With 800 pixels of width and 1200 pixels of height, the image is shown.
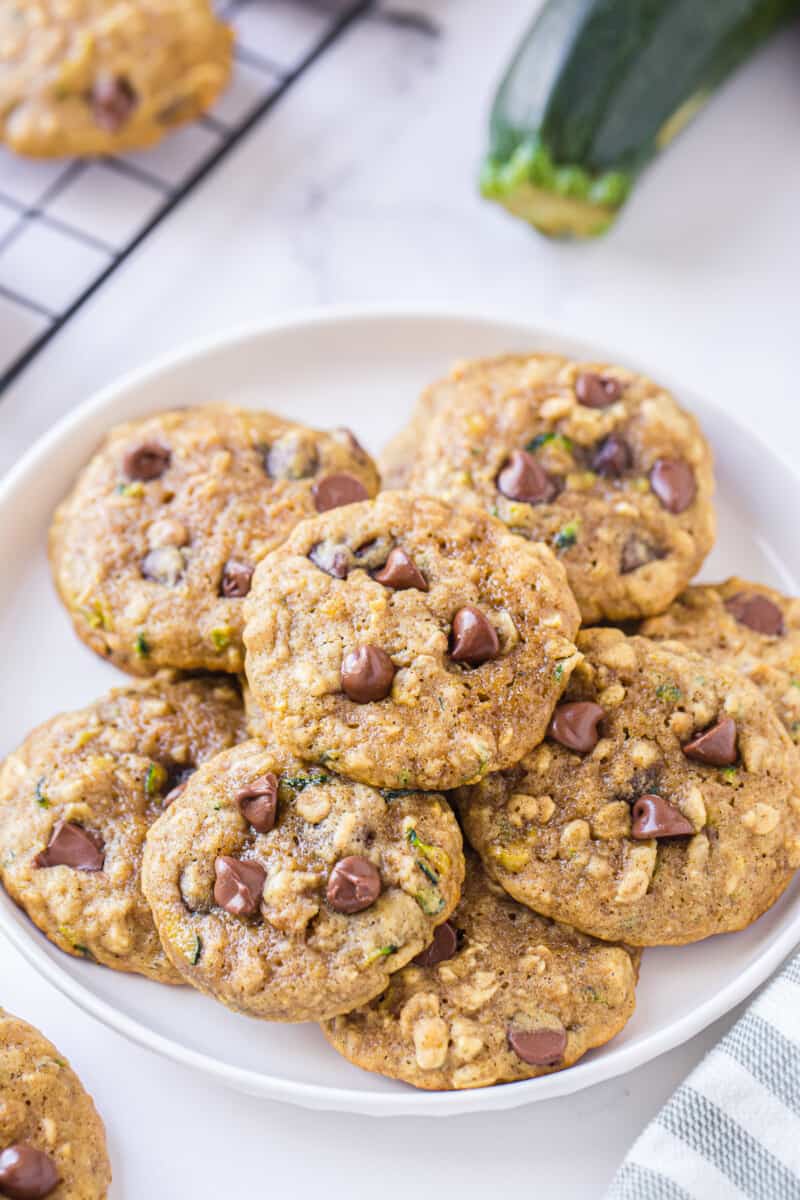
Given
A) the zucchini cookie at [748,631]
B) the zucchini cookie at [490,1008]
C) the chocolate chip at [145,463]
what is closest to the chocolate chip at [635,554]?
the zucchini cookie at [748,631]

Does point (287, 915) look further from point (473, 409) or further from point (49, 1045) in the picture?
point (473, 409)

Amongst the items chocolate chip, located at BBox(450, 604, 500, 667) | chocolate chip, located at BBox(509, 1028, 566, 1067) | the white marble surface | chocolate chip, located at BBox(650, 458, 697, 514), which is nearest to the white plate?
chocolate chip, located at BBox(509, 1028, 566, 1067)

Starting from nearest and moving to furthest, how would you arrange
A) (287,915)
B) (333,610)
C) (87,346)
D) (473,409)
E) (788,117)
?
(287,915) < (333,610) < (473,409) < (87,346) < (788,117)

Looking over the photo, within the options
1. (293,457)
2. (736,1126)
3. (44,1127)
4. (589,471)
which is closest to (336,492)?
(293,457)

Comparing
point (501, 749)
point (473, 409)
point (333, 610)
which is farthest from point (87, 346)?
point (501, 749)

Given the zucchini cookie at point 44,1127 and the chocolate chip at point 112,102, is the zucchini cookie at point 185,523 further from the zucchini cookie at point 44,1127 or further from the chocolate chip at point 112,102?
the chocolate chip at point 112,102
